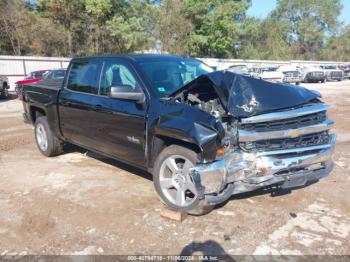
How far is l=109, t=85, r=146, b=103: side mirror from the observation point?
4.38m

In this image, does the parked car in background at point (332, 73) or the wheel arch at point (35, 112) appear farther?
the parked car in background at point (332, 73)

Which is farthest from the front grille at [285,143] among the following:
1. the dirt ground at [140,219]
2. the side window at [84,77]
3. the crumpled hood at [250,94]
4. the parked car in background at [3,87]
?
the parked car in background at [3,87]

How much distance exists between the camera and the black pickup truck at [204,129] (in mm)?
3828

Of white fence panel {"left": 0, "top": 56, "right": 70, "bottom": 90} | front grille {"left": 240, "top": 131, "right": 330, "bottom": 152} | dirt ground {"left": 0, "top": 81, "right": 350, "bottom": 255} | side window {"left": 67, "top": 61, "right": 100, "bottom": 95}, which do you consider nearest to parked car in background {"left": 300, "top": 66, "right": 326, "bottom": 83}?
white fence panel {"left": 0, "top": 56, "right": 70, "bottom": 90}

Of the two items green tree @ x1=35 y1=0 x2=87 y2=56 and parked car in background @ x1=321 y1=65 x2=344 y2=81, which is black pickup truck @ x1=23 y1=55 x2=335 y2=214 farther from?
parked car in background @ x1=321 y1=65 x2=344 y2=81

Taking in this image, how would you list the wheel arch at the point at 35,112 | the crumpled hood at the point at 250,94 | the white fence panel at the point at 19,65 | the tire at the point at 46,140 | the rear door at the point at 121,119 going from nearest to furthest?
1. the crumpled hood at the point at 250,94
2. the rear door at the point at 121,119
3. the tire at the point at 46,140
4. the wheel arch at the point at 35,112
5. the white fence panel at the point at 19,65

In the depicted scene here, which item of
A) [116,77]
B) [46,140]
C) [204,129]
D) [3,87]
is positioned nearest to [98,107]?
[116,77]

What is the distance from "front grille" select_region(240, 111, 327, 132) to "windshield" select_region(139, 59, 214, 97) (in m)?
1.22

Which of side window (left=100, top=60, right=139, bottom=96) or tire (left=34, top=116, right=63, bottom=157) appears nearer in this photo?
side window (left=100, top=60, right=139, bottom=96)

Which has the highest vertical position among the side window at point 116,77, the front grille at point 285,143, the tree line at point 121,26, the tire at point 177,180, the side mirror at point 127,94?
the tree line at point 121,26

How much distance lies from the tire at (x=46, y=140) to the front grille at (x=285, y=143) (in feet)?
13.2

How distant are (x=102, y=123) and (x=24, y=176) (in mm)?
1651

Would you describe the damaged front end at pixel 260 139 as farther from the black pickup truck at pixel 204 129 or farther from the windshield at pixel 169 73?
the windshield at pixel 169 73

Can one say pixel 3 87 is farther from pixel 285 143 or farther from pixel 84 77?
pixel 285 143
